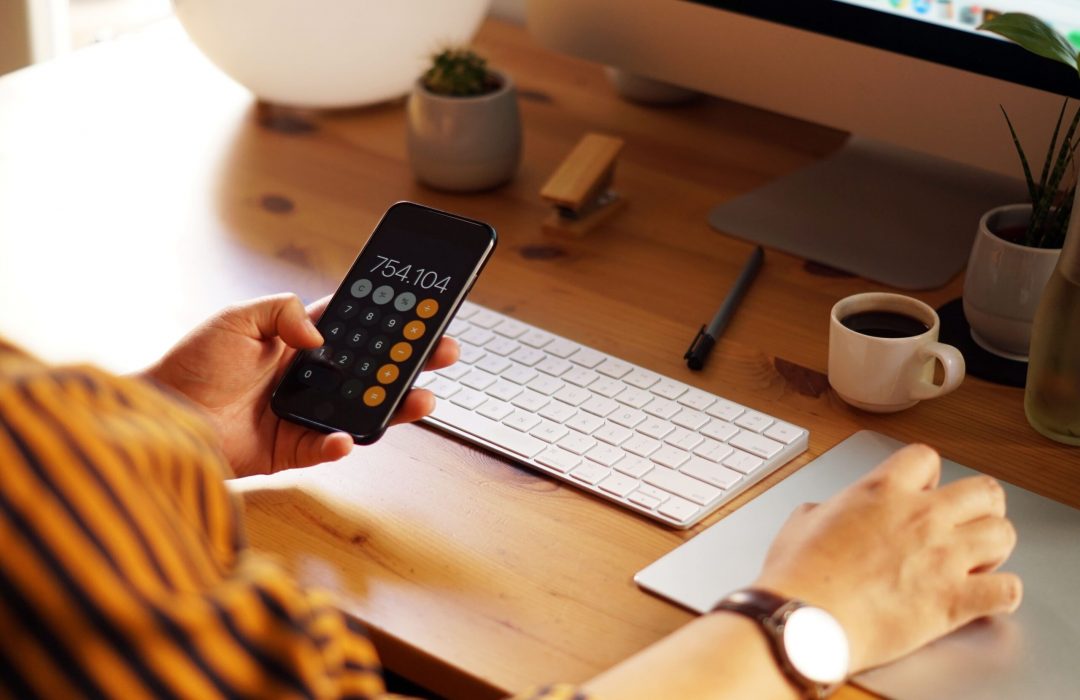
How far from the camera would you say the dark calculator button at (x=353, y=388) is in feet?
2.41

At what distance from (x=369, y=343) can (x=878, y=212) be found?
1.58 ft

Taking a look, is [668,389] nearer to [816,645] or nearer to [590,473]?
[590,473]

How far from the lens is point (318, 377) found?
0.75 m

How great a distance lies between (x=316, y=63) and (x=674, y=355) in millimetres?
497

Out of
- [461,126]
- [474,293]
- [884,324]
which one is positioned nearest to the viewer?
[884,324]

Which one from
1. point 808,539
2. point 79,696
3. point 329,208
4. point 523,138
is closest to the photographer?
point 79,696

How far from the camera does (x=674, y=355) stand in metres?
0.84

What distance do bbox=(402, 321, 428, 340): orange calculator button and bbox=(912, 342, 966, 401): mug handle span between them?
0.31m

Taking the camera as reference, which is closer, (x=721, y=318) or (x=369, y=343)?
(x=369, y=343)

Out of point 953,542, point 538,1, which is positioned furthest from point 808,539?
point 538,1

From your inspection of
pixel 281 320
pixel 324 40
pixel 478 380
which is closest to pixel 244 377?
pixel 281 320

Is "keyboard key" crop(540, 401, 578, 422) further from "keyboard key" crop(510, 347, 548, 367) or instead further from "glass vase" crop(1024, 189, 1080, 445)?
"glass vase" crop(1024, 189, 1080, 445)

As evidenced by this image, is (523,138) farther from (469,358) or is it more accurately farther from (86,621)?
(86,621)

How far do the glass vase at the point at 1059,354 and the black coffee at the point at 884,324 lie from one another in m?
0.07
